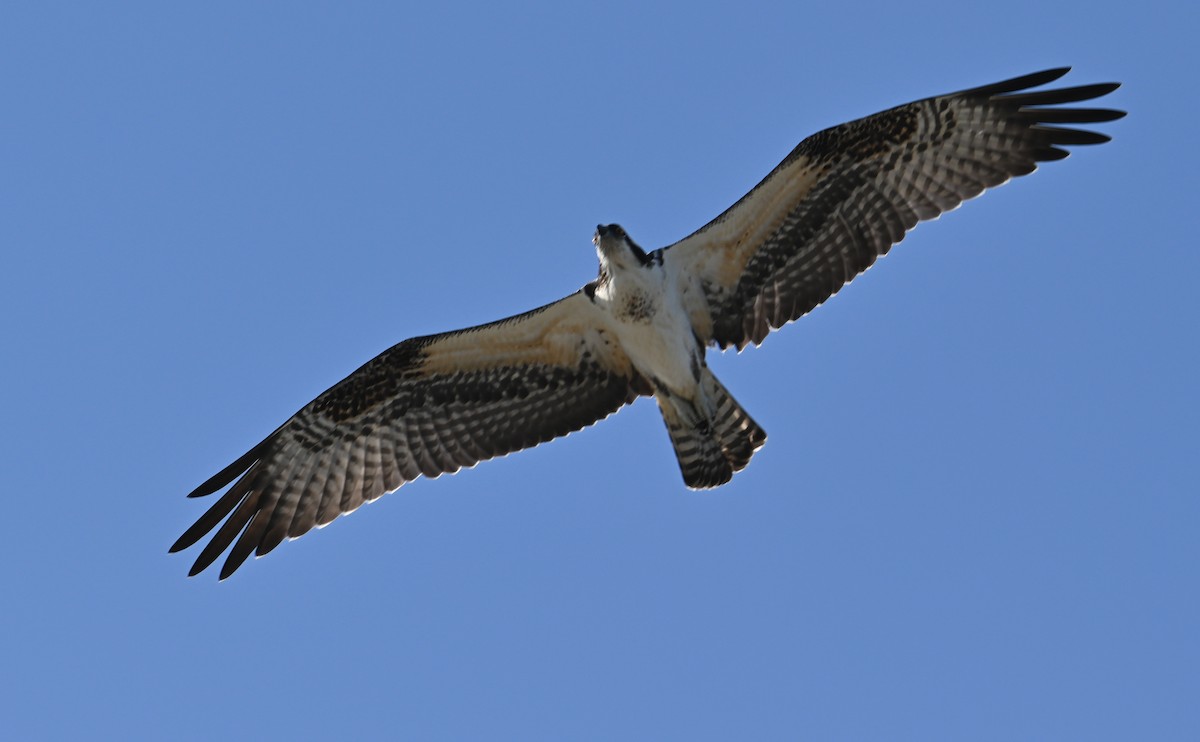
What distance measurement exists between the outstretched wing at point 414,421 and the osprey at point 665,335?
0.01 meters

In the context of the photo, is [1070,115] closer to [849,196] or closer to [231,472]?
[849,196]

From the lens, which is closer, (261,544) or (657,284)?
(657,284)

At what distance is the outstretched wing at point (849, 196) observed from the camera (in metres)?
11.0

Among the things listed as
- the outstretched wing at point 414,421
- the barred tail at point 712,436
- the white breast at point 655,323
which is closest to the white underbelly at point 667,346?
the white breast at point 655,323

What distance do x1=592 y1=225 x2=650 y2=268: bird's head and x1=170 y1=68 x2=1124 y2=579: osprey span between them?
11 mm

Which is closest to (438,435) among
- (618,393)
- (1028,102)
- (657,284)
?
(618,393)

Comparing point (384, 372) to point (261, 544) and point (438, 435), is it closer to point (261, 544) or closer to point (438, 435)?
point (438, 435)

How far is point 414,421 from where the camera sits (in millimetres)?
12008

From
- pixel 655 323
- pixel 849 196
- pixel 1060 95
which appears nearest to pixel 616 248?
pixel 655 323

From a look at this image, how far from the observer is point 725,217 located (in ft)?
36.4

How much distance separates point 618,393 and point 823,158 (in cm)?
234

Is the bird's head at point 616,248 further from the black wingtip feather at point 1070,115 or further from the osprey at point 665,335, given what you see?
the black wingtip feather at point 1070,115

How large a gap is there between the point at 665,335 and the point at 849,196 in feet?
5.52

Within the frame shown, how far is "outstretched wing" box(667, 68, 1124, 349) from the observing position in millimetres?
11008
